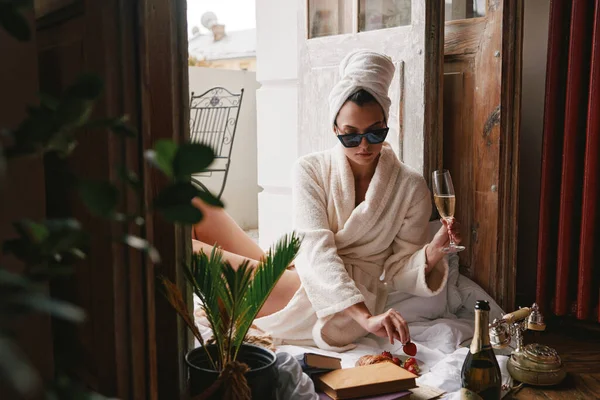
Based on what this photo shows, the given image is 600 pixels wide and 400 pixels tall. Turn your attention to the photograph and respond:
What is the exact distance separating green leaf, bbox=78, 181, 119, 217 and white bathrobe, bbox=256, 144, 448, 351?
1.83 meters

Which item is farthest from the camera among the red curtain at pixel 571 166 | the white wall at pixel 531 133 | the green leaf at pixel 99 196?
the white wall at pixel 531 133

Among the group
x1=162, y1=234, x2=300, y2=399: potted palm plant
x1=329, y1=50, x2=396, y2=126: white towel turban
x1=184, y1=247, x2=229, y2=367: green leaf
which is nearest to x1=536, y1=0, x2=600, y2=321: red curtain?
x1=329, y1=50, x2=396, y2=126: white towel turban

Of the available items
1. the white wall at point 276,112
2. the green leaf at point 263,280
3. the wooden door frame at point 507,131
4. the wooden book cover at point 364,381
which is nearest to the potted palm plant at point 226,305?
the green leaf at point 263,280

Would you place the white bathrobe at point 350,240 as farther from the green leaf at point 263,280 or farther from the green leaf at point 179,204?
the green leaf at point 179,204

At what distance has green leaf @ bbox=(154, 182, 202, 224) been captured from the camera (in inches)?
17.7

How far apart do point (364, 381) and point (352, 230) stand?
0.74 metres

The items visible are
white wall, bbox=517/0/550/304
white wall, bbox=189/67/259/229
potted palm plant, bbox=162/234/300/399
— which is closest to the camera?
potted palm plant, bbox=162/234/300/399

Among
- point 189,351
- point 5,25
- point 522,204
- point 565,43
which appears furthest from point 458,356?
point 5,25

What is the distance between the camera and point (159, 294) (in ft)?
5.10

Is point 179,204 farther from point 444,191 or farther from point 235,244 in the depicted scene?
point 235,244

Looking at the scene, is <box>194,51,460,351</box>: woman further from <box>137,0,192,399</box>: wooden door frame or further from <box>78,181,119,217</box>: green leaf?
<box>78,181,119,217</box>: green leaf

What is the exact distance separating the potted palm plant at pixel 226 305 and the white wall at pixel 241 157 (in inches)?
201

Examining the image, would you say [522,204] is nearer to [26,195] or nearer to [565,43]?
[565,43]

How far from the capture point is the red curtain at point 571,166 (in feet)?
8.35
